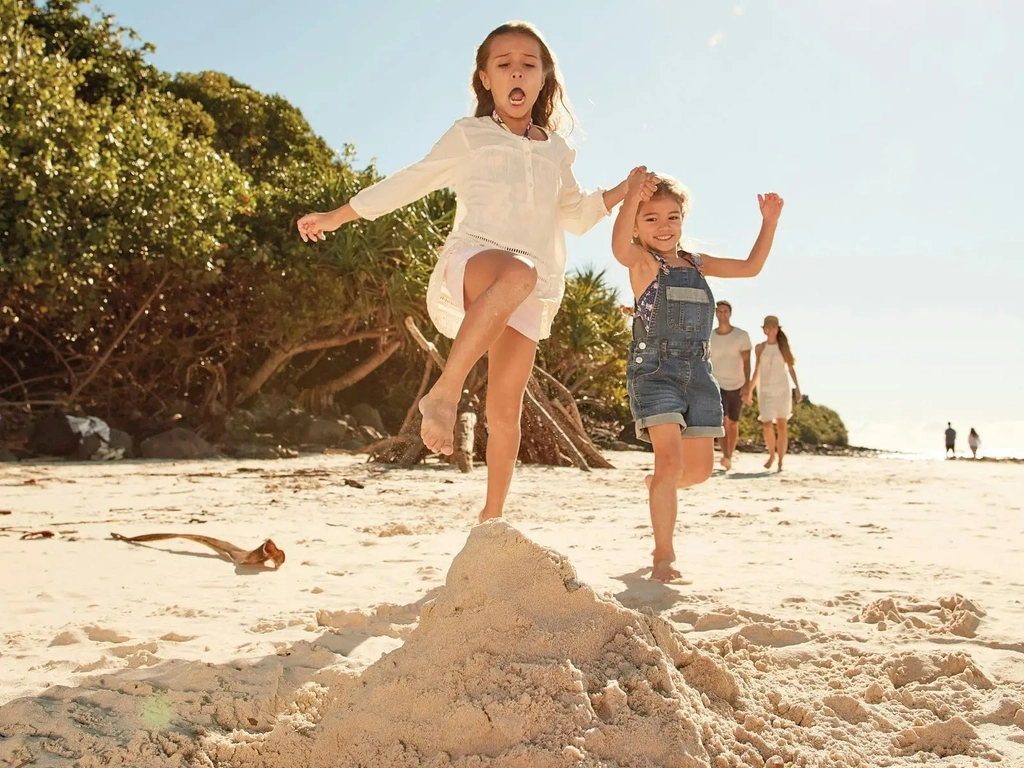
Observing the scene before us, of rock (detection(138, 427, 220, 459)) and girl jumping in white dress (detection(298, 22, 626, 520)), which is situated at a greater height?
girl jumping in white dress (detection(298, 22, 626, 520))

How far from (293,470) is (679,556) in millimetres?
5091

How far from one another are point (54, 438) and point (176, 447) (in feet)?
4.14

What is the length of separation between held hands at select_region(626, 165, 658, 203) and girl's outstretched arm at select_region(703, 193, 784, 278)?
46cm

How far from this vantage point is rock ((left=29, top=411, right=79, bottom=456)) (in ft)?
31.6

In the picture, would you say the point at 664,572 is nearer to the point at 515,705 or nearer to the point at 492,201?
the point at 492,201

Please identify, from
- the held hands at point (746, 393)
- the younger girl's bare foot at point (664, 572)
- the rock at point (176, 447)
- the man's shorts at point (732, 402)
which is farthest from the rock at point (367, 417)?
the younger girl's bare foot at point (664, 572)

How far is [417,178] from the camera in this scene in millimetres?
3146

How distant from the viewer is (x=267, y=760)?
1.50m

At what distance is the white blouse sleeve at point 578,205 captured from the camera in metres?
3.28

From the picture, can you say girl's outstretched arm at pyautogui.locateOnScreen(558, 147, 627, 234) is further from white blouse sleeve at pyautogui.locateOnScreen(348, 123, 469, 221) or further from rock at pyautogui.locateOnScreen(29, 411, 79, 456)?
rock at pyautogui.locateOnScreen(29, 411, 79, 456)

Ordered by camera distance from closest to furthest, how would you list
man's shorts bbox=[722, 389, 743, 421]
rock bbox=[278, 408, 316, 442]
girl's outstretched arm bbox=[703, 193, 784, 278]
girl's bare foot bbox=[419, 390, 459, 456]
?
girl's bare foot bbox=[419, 390, 459, 456], girl's outstretched arm bbox=[703, 193, 784, 278], man's shorts bbox=[722, 389, 743, 421], rock bbox=[278, 408, 316, 442]

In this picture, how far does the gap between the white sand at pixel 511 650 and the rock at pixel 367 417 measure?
9088mm

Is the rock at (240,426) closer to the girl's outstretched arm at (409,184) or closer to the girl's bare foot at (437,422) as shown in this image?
the girl's outstretched arm at (409,184)

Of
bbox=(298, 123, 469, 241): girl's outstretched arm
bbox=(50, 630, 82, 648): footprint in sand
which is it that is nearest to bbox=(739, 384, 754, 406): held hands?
bbox=(298, 123, 469, 241): girl's outstretched arm
